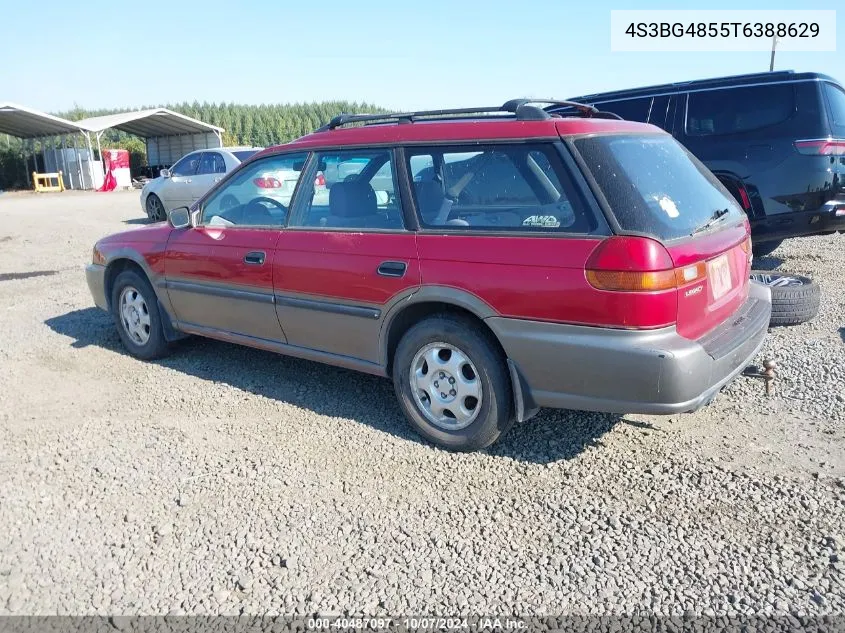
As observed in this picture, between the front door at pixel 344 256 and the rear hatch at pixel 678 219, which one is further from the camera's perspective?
the front door at pixel 344 256

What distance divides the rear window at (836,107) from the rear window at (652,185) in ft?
12.0

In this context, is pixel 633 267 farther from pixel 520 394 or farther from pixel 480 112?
pixel 480 112

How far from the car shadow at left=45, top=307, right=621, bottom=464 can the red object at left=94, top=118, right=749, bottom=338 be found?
42cm

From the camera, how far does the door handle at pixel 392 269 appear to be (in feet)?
12.5

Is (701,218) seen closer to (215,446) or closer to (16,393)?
(215,446)

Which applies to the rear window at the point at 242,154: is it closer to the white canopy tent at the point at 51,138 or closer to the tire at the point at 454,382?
the tire at the point at 454,382

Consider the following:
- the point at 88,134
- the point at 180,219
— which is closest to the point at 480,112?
the point at 180,219

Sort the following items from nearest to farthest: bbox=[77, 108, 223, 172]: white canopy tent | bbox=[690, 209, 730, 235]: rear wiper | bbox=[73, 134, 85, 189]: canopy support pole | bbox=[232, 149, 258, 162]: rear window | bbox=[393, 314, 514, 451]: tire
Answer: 1. bbox=[690, 209, 730, 235]: rear wiper
2. bbox=[393, 314, 514, 451]: tire
3. bbox=[232, 149, 258, 162]: rear window
4. bbox=[77, 108, 223, 172]: white canopy tent
5. bbox=[73, 134, 85, 189]: canopy support pole

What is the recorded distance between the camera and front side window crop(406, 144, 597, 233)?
3373 millimetres

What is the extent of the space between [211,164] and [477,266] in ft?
42.3

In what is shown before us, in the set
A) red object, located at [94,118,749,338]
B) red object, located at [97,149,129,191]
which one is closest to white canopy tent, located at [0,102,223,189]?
red object, located at [97,149,129,191]

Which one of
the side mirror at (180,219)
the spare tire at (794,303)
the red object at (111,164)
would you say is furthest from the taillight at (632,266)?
the red object at (111,164)

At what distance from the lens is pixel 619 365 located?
315 cm

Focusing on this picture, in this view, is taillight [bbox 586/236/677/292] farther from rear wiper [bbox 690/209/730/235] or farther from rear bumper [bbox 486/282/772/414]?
rear wiper [bbox 690/209/730/235]
